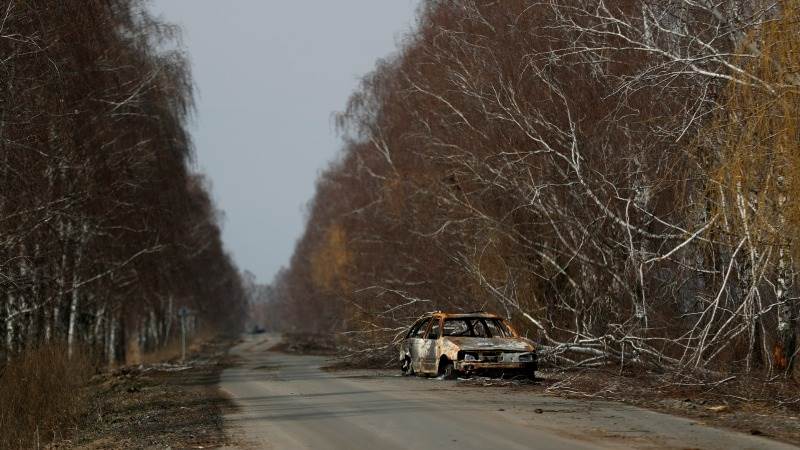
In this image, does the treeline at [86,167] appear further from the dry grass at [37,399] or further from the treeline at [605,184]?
the treeline at [605,184]

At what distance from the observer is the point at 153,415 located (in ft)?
52.8

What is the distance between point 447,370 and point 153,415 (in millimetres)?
7216

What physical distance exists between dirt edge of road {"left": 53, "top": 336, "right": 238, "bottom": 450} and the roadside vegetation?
1.90 ft

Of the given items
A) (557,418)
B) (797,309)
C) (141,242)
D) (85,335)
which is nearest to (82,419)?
(557,418)

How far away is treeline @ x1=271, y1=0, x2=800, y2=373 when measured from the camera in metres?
13.8

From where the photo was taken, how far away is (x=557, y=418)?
45.1 ft

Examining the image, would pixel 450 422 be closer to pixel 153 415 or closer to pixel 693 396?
pixel 693 396

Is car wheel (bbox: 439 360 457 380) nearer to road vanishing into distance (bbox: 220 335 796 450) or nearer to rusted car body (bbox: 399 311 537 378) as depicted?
rusted car body (bbox: 399 311 537 378)

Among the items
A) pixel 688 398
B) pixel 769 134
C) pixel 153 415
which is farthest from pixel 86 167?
pixel 769 134

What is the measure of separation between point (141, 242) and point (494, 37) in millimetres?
12333

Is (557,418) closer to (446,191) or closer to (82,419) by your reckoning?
(82,419)

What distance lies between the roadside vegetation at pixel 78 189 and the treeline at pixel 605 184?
265 inches

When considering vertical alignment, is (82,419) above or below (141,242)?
below

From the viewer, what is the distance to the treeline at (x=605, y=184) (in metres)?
13.8
